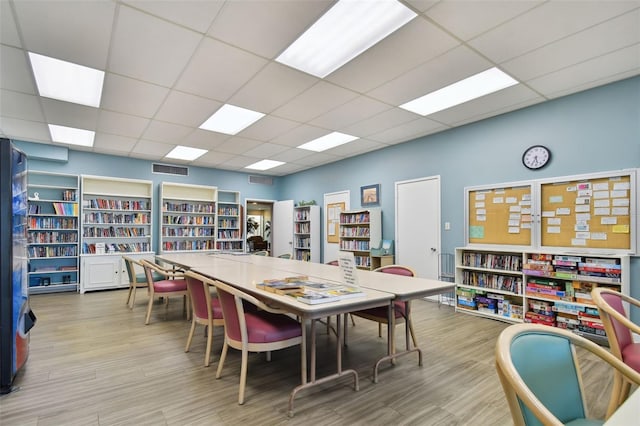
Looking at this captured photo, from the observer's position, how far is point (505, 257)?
14.4 feet

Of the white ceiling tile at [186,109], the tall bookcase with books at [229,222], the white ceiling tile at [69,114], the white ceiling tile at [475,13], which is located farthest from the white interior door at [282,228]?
the white ceiling tile at [475,13]

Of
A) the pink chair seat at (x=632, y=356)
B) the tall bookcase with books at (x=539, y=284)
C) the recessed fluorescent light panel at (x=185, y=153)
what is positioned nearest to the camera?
the pink chair seat at (x=632, y=356)

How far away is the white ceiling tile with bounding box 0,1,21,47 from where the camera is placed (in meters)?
2.37

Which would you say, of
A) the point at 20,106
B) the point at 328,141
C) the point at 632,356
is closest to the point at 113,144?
the point at 20,106

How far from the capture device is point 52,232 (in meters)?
6.33

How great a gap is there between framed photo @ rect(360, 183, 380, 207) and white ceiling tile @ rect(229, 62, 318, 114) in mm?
2998

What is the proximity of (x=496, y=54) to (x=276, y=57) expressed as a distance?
214cm

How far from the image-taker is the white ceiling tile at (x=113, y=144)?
5633mm

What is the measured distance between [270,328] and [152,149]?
556 centimetres

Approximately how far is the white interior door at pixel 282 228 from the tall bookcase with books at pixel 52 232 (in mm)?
4566

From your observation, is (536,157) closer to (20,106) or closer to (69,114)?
(69,114)

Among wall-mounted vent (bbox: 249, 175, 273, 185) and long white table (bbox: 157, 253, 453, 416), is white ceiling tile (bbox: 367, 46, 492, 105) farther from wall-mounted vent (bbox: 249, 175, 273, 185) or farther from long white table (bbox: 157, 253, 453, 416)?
wall-mounted vent (bbox: 249, 175, 273, 185)

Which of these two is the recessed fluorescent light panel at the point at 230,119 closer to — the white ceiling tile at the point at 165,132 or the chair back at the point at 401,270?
the white ceiling tile at the point at 165,132

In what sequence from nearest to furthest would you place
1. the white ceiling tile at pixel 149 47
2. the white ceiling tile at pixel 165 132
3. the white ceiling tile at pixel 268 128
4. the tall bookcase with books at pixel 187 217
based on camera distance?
the white ceiling tile at pixel 149 47 < the white ceiling tile at pixel 268 128 < the white ceiling tile at pixel 165 132 < the tall bookcase with books at pixel 187 217
